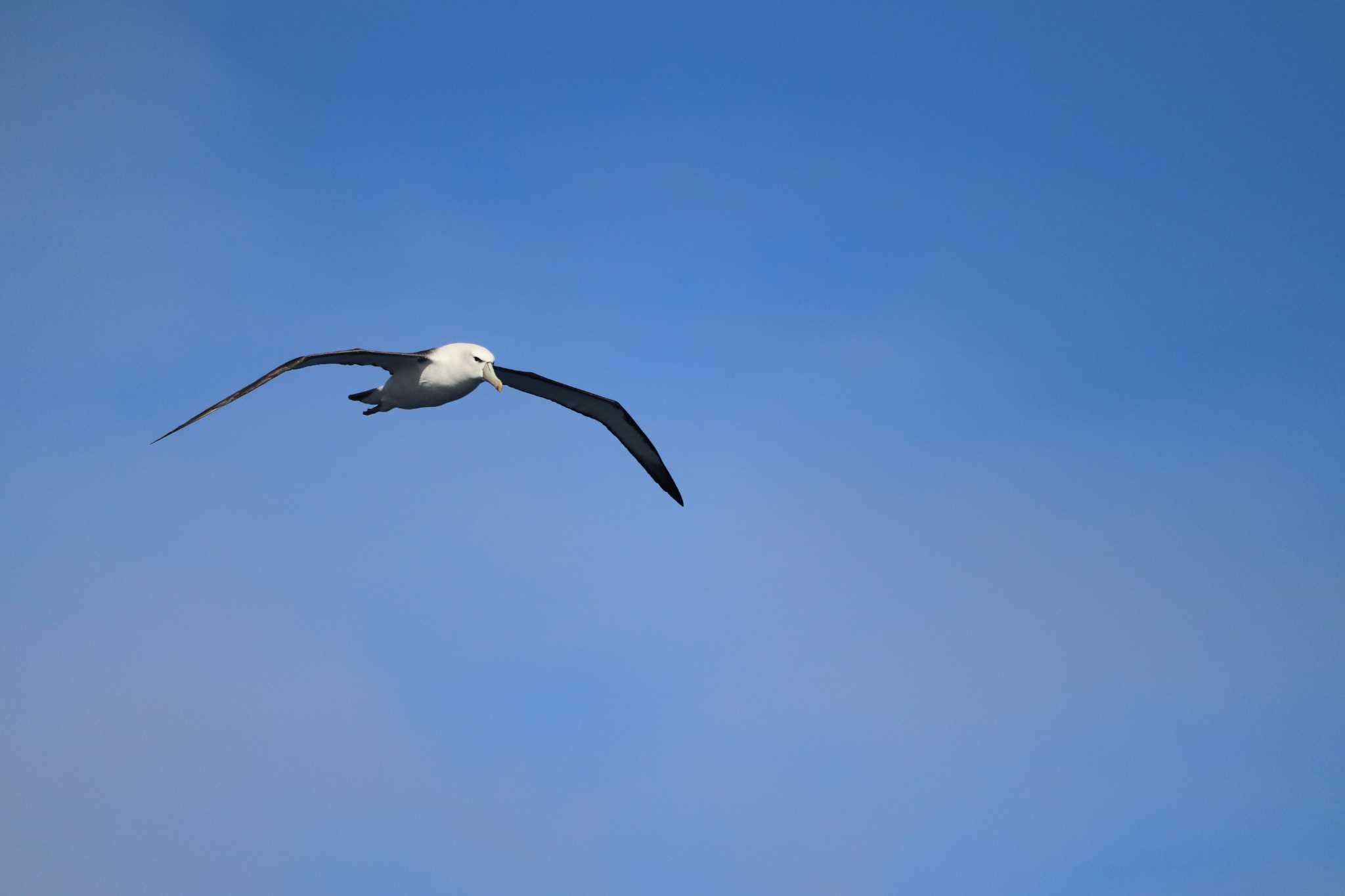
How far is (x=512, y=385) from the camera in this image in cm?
2406

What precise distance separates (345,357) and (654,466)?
8.50 metres

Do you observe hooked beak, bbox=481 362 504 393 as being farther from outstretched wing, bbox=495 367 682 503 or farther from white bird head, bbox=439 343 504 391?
outstretched wing, bbox=495 367 682 503

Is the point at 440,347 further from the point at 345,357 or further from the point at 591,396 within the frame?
the point at 591,396

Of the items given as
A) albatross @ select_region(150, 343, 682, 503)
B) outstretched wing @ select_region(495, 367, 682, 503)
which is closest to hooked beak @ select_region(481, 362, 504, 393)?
albatross @ select_region(150, 343, 682, 503)

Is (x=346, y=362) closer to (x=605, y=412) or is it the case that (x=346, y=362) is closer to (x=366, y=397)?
(x=366, y=397)

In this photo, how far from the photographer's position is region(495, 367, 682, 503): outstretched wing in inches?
925

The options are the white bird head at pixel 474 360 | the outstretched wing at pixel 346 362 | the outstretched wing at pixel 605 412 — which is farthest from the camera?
the outstretched wing at pixel 605 412

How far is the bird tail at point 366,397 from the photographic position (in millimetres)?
21266

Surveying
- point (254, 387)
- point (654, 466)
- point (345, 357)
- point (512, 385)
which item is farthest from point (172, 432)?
point (654, 466)

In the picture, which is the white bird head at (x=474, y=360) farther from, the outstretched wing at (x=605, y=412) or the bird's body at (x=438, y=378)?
the outstretched wing at (x=605, y=412)

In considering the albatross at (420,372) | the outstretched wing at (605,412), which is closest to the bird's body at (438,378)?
the albatross at (420,372)

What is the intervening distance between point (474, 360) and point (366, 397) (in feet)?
9.01

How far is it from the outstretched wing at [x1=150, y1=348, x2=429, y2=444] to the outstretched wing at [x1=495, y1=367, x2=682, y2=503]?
2660 mm

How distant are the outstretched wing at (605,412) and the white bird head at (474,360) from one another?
222 centimetres
